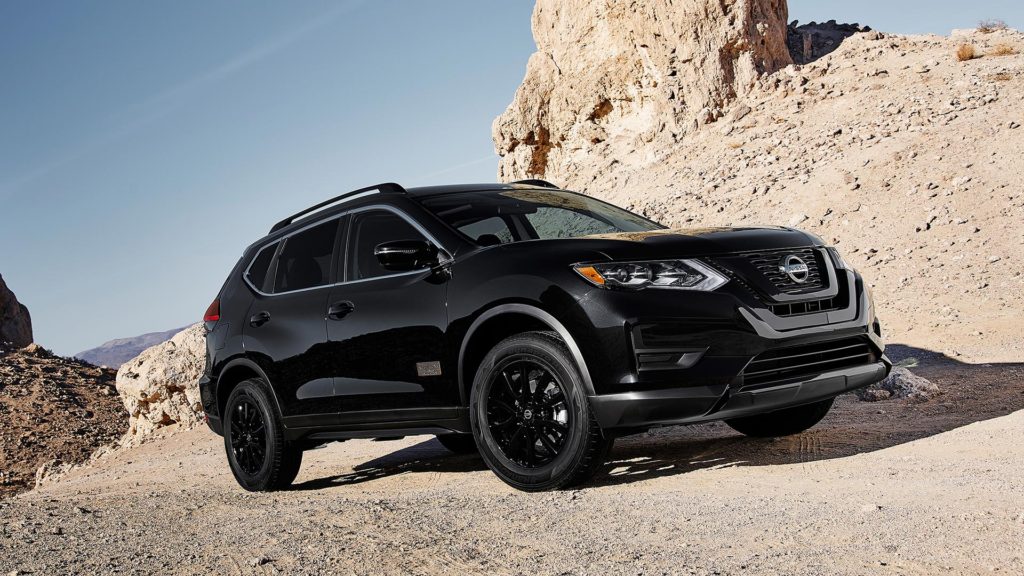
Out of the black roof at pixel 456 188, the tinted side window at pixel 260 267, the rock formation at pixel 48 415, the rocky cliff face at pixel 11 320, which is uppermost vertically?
the rocky cliff face at pixel 11 320

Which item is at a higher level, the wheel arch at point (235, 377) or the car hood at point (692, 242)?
the car hood at point (692, 242)

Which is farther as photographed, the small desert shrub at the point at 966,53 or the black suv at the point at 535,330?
the small desert shrub at the point at 966,53

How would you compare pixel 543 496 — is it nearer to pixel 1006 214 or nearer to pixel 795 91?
pixel 1006 214

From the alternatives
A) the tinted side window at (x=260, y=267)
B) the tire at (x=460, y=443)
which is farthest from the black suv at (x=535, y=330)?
the tire at (x=460, y=443)

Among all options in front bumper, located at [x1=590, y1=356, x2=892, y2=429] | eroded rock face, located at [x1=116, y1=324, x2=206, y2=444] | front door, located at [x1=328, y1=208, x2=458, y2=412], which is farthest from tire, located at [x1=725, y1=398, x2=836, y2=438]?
eroded rock face, located at [x1=116, y1=324, x2=206, y2=444]

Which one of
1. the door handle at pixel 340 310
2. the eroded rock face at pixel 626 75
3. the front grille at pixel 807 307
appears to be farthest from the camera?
the eroded rock face at pixel 626 75

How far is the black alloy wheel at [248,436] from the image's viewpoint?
7086 millimetres

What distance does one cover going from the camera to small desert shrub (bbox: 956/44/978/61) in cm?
2966

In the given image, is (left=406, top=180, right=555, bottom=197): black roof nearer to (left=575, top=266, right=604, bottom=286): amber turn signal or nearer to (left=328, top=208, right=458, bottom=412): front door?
(left=328, top=208, right=458, bottom=412): front door

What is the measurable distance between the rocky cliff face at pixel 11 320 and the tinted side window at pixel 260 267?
53250 millimetres

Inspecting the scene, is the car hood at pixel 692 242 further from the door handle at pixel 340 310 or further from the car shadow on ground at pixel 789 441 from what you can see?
the door handle at pixel 340 310

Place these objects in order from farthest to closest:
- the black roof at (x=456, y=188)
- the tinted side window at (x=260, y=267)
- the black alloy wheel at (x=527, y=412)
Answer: the tinted side window at (x=260, y=267), the black roof at (x=456, y=188), the black alloy wheel at (x=527, y=412)

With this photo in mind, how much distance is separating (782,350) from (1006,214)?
59.6ft

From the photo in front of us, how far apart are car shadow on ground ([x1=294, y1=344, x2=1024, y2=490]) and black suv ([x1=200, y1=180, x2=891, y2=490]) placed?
0.37m
